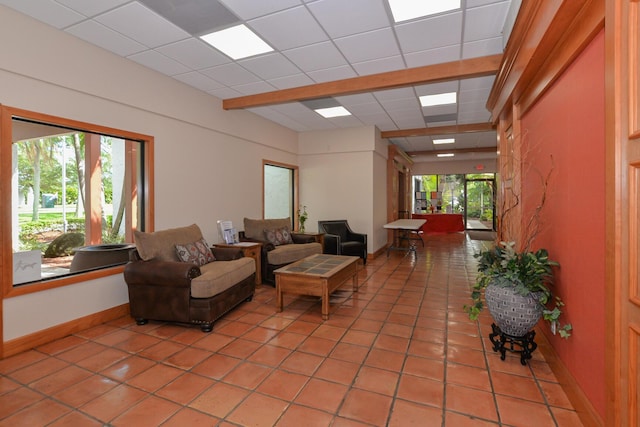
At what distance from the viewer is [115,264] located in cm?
350

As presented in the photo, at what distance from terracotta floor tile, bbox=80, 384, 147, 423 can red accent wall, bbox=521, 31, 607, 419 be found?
2.71 metres

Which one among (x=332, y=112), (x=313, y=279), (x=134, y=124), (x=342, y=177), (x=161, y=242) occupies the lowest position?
(x=313, y=279)

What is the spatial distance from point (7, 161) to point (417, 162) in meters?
12.4

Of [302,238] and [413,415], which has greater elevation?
[302,238]

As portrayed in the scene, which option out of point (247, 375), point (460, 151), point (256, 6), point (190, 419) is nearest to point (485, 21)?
point (256, 6)

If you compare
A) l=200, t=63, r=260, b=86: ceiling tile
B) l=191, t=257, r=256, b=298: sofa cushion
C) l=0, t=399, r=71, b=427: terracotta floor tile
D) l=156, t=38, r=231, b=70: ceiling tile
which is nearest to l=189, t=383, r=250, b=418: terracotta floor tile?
l=0, t=399, r=71, b=427: terracotta floor tile

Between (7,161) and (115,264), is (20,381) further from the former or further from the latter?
(7,161)

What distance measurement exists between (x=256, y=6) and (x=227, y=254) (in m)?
2.72

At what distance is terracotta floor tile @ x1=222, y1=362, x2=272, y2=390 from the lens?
7.02 ft

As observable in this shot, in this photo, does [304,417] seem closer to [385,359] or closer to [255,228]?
[385,359]

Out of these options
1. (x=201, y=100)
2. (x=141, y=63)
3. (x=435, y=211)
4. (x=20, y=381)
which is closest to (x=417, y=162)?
(x=435, y=211)

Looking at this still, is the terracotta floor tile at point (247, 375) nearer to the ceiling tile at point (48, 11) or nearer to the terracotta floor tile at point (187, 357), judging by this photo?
the terracotta floor tile at point (187, 357)

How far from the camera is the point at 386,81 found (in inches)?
152

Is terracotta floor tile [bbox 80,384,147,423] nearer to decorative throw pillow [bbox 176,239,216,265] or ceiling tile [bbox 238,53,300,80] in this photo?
decorative throw pillow [bbox 176,239,216,265]
